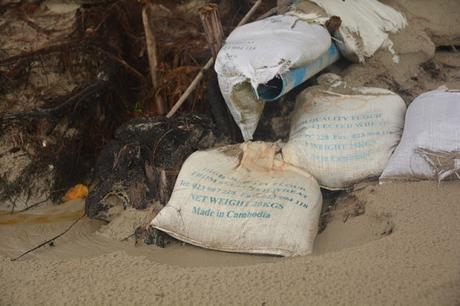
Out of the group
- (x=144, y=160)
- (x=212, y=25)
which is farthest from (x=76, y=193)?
(x=212, y=25)

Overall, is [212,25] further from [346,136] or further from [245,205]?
[245,205]

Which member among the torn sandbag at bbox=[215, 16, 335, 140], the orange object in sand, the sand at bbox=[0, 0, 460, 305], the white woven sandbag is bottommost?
the orange object in sand

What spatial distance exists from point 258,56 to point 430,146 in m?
0.81

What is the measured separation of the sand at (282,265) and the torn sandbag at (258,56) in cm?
61

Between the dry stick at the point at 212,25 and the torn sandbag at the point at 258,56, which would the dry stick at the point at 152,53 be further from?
the torn sandbag at the point at 258,56

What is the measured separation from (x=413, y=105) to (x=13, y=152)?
2.07 m

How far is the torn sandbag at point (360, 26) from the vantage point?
323cm

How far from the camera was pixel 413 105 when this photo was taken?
2.80 meters

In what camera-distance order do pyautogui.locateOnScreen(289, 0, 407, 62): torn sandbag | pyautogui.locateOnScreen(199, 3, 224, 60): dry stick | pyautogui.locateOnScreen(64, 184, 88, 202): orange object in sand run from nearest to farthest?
pyautogui.locateOnScreen(199, 3, 224, 60): dry stick
pyautogui.locateOnScreen(289, 0, 407, 62): torn sandbag
pyautogui.locateOnScreen(64, 184, 88, 202): orange object in sand

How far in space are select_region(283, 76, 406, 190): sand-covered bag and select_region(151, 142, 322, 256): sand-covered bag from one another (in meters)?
0.10

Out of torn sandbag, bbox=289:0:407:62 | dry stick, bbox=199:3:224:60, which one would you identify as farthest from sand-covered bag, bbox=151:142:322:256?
torn sandbag, bbox=289:0:407:62

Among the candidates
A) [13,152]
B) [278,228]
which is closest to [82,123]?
[13,152]

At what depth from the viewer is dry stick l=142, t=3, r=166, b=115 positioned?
3459mm

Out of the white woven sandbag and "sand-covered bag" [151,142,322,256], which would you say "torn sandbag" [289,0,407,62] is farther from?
"sand-covered bag" [151,142,322,256]
